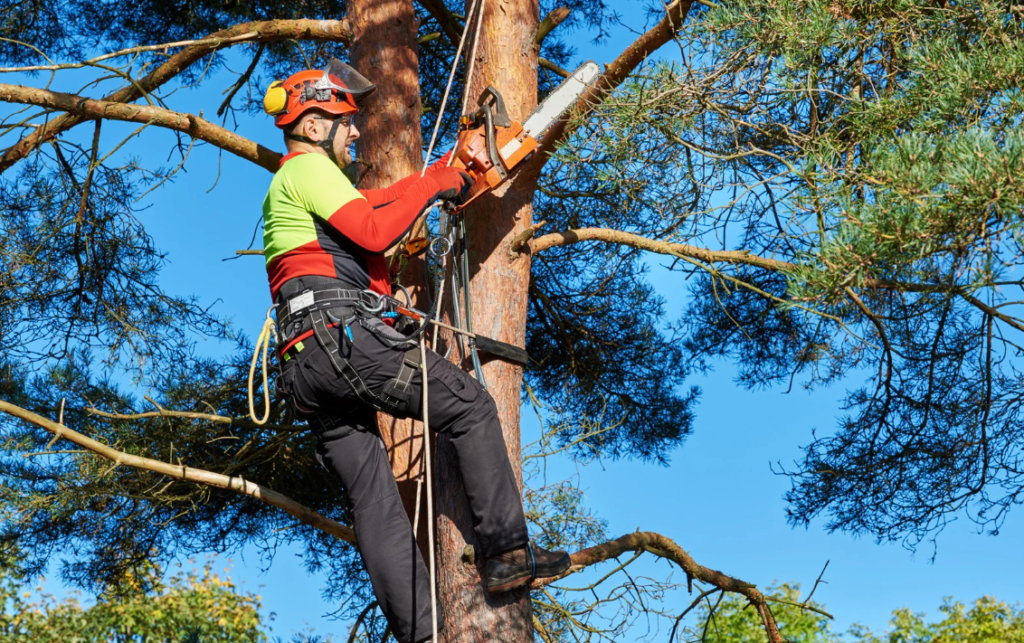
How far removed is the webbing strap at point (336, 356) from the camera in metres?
3.04

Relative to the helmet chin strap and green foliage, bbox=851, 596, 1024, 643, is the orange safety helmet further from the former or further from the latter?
green foliage, bbox=851, 596, 1024, 643

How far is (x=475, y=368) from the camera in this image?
11.6ft

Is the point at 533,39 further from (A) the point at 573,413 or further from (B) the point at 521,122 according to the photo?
(A) the point at 573,413

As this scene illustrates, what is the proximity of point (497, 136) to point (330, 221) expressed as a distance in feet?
2.58

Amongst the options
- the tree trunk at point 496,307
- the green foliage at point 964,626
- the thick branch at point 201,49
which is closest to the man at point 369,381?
the tree trunk at point 496,307

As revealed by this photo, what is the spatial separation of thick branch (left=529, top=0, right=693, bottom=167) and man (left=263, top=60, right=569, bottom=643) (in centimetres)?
65

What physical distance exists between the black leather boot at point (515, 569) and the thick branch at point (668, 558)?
26.5 inches

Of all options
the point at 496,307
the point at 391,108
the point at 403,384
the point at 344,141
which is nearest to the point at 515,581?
the point at 403,384

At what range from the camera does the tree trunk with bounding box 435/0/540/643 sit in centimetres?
331

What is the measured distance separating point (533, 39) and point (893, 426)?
2.71 m

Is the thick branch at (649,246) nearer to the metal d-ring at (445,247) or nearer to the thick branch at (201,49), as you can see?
the metal d-ring at (445,247)

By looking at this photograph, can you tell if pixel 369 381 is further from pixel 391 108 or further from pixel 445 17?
pixel 445 17

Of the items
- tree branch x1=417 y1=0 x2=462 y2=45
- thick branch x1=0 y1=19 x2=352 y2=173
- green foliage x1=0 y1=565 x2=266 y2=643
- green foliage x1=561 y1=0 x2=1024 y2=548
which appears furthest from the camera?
green foliage x1=0 y1=565 x2=266 y2=643

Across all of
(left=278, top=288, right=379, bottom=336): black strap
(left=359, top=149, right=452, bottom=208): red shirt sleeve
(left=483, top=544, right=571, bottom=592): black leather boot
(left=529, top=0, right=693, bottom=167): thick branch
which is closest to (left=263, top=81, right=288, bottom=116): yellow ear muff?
(left=359, top=149, right=452, bottom=208): red shirt sleeve
